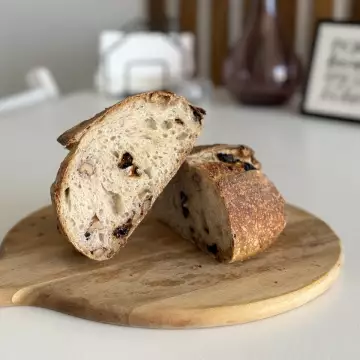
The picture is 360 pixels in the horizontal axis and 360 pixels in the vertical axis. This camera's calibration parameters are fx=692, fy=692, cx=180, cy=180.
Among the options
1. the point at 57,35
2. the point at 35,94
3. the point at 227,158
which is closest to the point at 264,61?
the point at 35,94

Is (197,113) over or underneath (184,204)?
over

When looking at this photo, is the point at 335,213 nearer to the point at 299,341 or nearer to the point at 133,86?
the point at 299,341

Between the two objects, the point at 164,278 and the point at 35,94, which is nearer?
the point at 164,278

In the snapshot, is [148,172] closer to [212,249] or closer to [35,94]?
[212,249]

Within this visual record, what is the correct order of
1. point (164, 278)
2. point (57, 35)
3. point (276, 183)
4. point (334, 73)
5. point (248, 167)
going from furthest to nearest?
point (57, 35) < point (334, 73) < point (276, 183) < point (248, 167) < point (164, 278)

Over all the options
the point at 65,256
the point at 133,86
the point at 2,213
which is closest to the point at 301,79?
the point at 133,86

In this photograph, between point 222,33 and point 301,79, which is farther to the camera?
point 222,33
